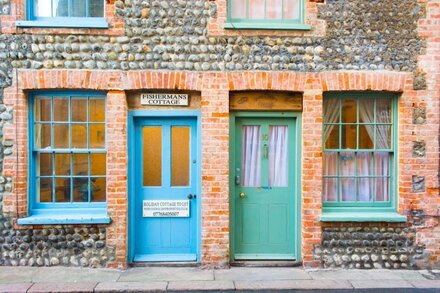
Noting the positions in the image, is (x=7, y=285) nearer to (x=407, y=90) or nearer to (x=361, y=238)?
(x=361, y=238)

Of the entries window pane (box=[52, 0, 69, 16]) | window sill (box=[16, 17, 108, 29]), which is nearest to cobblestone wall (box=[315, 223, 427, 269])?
window sill (box=[16, 17, 108, 29])

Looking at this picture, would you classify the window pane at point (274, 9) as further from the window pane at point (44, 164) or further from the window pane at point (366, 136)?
the window pane at point (44, 164)

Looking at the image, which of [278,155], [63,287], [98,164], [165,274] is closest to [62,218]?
[98,164]

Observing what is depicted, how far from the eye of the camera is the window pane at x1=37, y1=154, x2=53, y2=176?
686 cm

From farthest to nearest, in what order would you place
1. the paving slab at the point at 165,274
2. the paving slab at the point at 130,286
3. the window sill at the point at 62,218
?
1. the window sill at the point at 62,218
2. the paving slab at the point at 165,274
3. the paving slab at the point at 130,286

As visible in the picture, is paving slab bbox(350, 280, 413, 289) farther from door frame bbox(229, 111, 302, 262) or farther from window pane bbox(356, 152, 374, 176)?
window pane bbox(356, 152, 374, 176)

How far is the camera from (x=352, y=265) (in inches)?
267

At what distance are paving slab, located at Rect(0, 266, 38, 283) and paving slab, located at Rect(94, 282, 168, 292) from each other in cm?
113

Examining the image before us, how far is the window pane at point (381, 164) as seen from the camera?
706 cm

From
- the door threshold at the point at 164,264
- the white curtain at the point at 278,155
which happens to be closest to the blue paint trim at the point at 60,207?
the door threshold at the point at 164,264

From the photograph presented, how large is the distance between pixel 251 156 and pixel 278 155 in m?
0.46

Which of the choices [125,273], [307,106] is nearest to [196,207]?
[125,273]

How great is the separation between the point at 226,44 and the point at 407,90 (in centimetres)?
304

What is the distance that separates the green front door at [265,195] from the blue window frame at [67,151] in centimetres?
228
